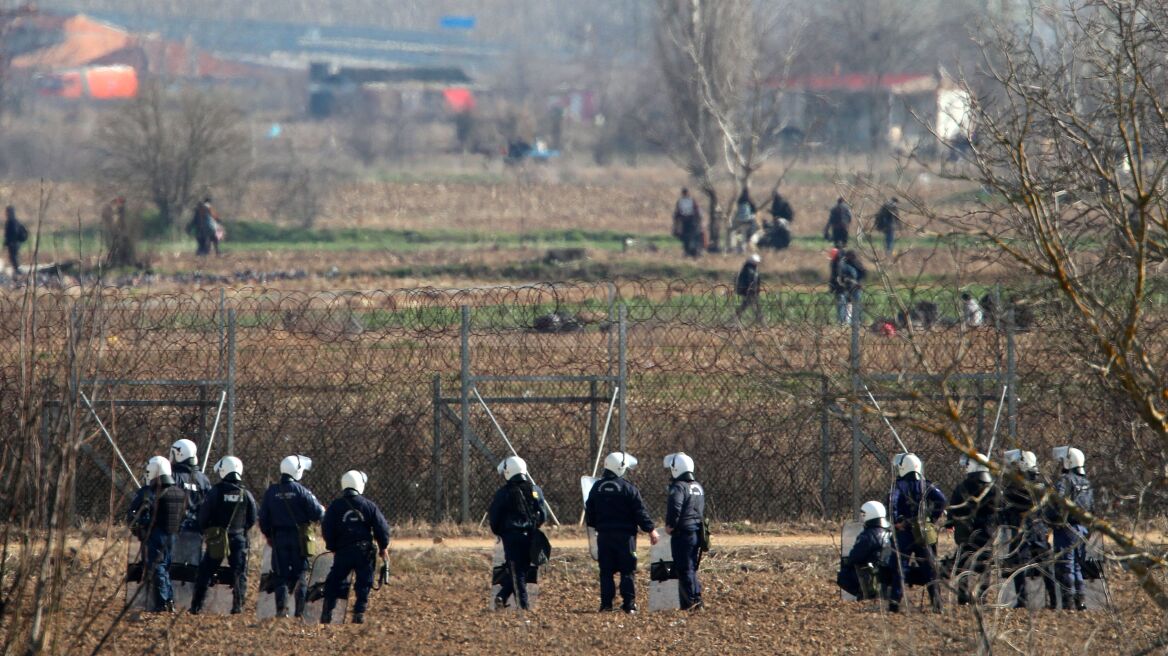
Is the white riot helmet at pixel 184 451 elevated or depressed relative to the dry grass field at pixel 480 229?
depressed

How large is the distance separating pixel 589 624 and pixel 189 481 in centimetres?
297

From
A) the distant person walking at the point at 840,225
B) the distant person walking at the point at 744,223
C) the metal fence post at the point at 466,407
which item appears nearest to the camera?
the metal fence post at the point at 466,407

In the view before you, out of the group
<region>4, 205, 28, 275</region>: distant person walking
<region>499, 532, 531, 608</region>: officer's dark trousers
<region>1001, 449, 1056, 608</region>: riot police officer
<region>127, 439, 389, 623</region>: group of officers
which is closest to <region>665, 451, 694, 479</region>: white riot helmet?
<region>499, 532, 531, 608</region>: officer's dark trousers

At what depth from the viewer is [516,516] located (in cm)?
1033

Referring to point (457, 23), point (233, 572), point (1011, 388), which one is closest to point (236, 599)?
point (233, 572)

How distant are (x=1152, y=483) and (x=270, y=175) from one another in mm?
37529

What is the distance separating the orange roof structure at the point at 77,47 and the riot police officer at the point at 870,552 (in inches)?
3448

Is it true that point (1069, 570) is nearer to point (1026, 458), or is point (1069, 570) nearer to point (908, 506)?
point (1026, 458)

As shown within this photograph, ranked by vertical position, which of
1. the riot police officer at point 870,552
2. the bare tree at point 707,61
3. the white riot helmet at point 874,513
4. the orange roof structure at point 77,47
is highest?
the orange roof structure at point 77,47

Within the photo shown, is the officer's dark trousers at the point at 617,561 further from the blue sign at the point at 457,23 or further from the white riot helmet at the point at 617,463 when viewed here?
the blue sign at the point at 457,23

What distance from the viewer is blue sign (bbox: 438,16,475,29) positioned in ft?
454

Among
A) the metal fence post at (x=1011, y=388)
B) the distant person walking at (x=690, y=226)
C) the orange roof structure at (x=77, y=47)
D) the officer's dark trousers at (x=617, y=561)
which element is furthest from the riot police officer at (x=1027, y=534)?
the orange roof structure at (x=77, y=47)

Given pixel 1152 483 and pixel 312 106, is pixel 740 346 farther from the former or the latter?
pixel 312 106

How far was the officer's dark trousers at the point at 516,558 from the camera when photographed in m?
10.4
